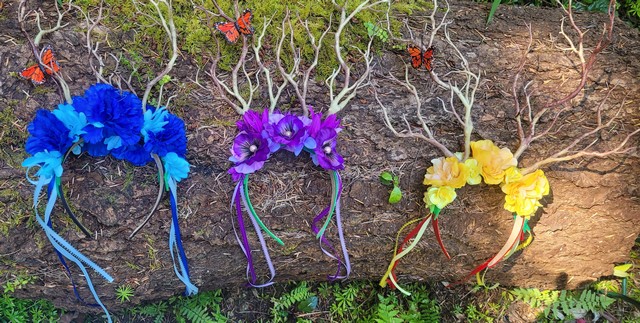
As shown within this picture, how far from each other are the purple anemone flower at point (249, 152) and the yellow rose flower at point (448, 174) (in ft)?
2.69

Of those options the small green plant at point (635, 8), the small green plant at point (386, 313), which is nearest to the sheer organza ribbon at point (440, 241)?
the small green plant at point (386, 313)

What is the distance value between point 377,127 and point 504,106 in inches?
27.6

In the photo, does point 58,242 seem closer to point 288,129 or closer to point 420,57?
point 288,129

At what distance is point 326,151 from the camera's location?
2199 mm

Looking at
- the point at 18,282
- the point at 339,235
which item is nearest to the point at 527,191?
the point at 339,235

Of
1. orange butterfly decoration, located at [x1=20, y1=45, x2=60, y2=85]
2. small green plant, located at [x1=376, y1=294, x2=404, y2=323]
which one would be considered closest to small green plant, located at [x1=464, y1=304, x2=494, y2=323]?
small green plant, located at [x1=376, y1=294, x2=404, y2=323]

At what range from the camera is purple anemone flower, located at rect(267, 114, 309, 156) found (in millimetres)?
2164

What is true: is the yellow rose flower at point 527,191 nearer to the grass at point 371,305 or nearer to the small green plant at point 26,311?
the grass at point 371,305

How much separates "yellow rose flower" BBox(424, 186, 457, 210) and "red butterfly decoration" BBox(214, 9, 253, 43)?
3.97ft

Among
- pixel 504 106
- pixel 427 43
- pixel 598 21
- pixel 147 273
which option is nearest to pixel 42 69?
pixel 147 273

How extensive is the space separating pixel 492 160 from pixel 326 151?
83cm

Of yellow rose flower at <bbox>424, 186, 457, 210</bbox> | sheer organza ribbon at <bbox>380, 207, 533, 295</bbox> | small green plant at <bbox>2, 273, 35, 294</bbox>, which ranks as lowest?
small green plant at <bbox>2, 273, 35, 294</bbox>

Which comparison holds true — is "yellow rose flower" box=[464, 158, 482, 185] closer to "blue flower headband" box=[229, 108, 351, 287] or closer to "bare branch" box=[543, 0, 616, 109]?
"bare branch" box=[543, 0, 616, 109]

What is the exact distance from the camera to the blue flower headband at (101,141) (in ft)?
6.55
